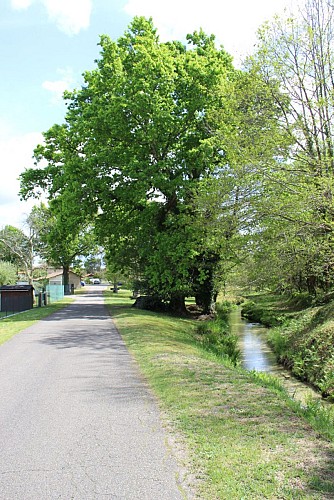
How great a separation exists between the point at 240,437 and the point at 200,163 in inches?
797

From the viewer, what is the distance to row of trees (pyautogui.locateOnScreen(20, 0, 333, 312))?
17.4 m

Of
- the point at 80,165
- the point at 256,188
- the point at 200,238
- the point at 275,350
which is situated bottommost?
the point at 275,350

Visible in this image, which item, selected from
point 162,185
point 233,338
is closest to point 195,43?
point 162,185

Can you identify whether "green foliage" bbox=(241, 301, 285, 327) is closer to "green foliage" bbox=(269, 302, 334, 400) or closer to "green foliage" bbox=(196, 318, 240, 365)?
"green foliage" bbox=(196, 318, 240, 365)

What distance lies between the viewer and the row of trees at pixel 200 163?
57.1ft

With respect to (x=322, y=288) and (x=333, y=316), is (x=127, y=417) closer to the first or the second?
(x=333, y=316)

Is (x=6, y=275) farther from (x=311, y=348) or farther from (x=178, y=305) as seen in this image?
(x=311, y=348)

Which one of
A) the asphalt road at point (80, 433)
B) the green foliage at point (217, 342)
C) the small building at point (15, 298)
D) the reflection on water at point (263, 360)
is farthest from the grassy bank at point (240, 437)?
the small building at point (15, 298)

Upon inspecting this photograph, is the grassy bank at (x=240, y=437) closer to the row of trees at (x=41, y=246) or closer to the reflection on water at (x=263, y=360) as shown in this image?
the reflection on water at (x=263, y=360)

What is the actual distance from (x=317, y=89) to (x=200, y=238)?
8315 mm

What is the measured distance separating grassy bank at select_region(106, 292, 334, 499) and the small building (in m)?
22.2

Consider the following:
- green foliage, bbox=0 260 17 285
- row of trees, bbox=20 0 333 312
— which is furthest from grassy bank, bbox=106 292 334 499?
green foliage, bbox=0 260 17 285

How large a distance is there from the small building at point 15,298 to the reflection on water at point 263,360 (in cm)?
1370

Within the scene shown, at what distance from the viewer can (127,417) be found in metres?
6.79
